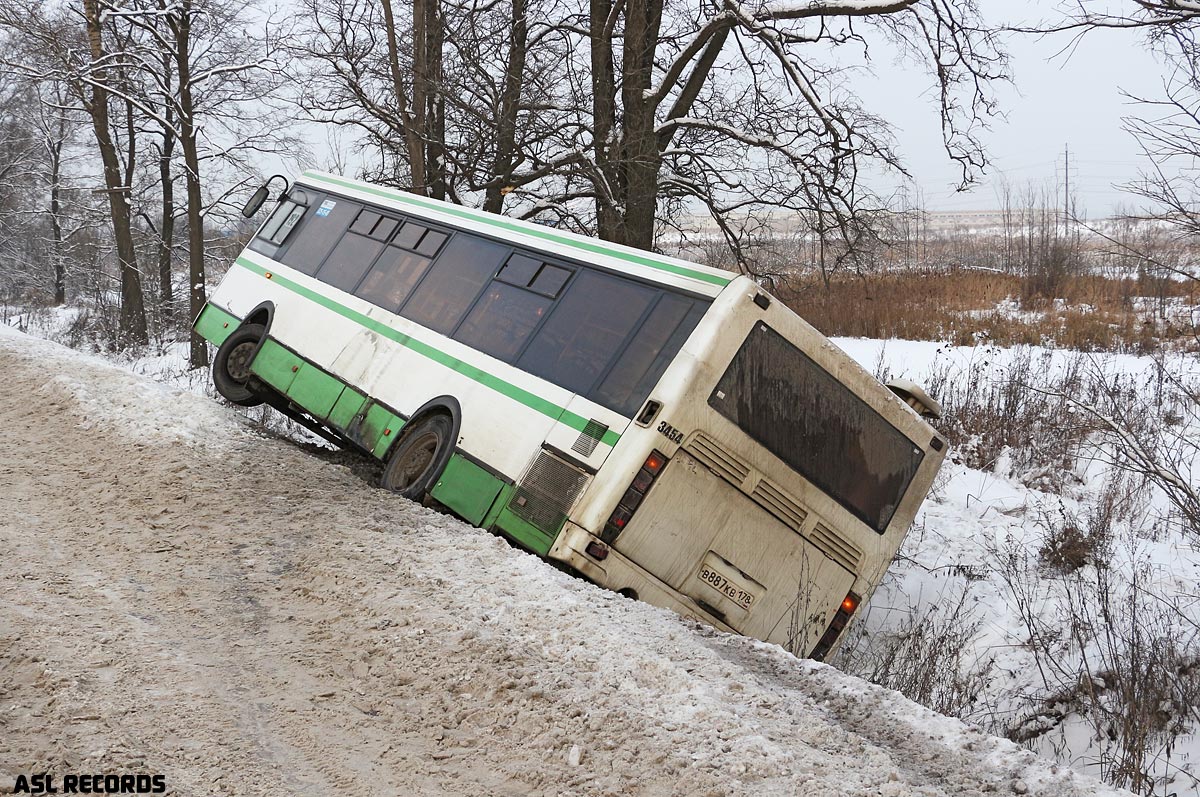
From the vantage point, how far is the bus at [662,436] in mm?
6520

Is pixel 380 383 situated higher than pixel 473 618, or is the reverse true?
pixel 380 383

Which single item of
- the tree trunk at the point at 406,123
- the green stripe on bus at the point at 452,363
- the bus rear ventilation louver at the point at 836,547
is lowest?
the green stripe on bus at the point at 452,363

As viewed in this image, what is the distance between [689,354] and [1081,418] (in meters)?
8.90

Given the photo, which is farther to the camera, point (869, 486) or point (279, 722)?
point (869, 486)

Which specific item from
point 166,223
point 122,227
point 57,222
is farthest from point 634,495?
point 57,222

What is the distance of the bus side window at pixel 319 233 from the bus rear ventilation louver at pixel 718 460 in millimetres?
6222

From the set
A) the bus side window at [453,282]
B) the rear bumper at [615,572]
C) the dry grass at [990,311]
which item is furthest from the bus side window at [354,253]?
the dry grass at [990,311]

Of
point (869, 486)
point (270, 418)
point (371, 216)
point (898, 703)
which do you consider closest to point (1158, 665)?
point (869, 486)

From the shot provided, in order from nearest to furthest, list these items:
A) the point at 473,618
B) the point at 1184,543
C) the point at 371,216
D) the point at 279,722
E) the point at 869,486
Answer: the point at 279,722, the point at 473,618, the point at 869,486, the point at 1184,543, the point at 371,216

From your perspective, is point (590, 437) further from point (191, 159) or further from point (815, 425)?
point (191, 159)

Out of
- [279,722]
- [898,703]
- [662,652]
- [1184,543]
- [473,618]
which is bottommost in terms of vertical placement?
[279,722]

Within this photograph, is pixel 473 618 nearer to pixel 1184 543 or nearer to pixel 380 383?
pixel 380 383

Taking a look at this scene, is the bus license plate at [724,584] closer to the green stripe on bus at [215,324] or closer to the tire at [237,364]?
the tire at [237,364]

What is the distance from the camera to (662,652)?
5.00 metres
